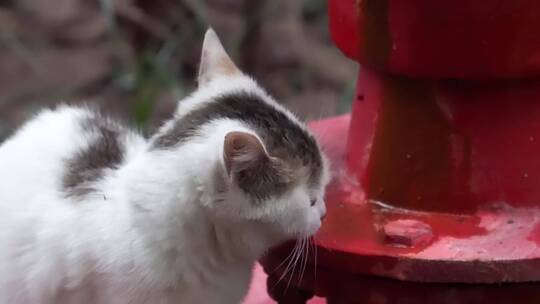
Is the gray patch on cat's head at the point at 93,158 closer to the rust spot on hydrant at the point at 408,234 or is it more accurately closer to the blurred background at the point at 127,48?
the rust spot on hydrant at the point at 408,234

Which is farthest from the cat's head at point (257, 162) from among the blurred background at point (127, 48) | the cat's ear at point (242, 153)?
the blurred background at point (127, 48)

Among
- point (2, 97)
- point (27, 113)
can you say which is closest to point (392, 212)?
point (27, 113)

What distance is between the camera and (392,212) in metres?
1.27

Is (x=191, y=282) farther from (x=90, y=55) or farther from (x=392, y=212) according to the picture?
(x=90, y=55)

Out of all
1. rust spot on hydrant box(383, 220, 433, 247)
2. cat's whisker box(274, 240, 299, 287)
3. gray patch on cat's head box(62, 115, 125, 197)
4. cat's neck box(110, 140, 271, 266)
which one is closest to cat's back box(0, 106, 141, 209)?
gray patch on cat's head box(62, 115, 125, 197)

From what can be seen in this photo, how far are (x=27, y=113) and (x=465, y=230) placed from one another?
1.72 m

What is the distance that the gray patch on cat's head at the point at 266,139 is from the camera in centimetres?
117

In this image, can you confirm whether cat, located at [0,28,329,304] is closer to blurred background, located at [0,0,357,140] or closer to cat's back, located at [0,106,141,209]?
cat's back, located at [0,106,141,209]

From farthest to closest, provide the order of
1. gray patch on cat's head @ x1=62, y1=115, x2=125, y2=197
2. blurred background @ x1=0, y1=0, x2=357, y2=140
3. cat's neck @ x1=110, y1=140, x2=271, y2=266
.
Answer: blurred background @ x1=0, y1=0, x2=357, y2=140, gray patch on cat's head @ x1=62, y1=115, x2=125, y2=197, cat's neck @ x1=110, y1=140, x2=271, y2=266

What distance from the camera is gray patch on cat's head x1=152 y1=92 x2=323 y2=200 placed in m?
1.17

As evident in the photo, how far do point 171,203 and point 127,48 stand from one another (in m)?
1.64

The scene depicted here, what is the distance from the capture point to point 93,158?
4.55 feet

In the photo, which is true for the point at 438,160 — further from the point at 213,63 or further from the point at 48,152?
the point at 48,152

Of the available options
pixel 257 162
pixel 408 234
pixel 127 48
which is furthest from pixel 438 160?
pixel 127 48
